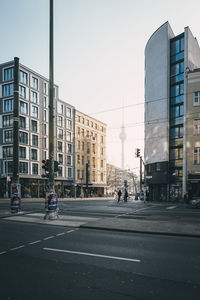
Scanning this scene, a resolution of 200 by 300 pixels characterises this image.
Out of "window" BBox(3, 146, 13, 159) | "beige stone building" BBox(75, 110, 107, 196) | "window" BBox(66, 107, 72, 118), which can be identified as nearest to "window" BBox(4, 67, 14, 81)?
"window" BBox(3, 146, 13, 159)

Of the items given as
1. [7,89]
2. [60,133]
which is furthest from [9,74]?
[60,133]

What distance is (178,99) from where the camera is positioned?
3716 centimetres

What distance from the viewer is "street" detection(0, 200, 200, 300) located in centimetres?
453

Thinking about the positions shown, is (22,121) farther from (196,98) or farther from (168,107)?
(196,98)

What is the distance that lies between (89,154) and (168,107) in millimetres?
35199

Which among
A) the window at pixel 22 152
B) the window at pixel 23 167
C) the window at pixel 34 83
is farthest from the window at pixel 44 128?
the window at pixel 23 167

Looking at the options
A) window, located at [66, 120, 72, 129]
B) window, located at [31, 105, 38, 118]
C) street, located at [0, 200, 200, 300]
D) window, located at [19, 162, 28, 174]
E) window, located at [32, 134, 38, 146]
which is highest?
window, located at [31, 105, 38, 118]

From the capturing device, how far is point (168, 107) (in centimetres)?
3791

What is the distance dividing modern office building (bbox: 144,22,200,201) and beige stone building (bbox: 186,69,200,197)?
133 inches

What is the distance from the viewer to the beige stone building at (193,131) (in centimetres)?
3114

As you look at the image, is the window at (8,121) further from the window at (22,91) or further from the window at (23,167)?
the window at (23,167)

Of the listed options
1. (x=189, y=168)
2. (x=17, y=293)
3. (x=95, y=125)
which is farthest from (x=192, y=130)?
(x=95, y=125)

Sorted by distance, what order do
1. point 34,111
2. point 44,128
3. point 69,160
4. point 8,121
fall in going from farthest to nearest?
point 69,160 < point 44,128 < point 34,111 < point 8,121

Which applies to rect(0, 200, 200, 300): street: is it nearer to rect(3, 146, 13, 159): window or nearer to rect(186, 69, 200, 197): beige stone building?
rect(186, 69, 200, 197): beige stone building
